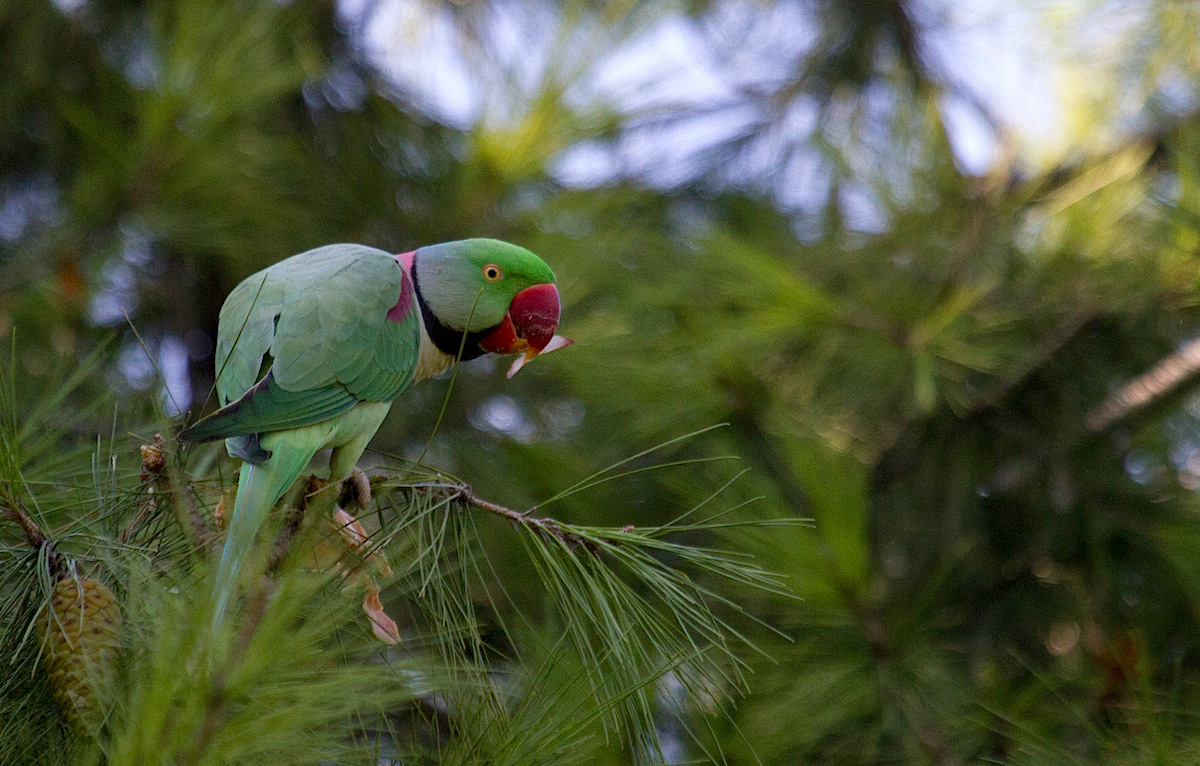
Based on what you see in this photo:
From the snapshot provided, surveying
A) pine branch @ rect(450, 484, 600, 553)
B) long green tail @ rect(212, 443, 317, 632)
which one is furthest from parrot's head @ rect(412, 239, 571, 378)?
pine branch @ rect(450, 484, 600, 553)

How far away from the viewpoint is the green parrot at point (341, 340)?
1.34 metres

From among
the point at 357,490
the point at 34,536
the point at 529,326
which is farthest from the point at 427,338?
the point at 34,536

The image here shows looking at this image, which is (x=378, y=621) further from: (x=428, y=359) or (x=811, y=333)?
(x=811, y=333)

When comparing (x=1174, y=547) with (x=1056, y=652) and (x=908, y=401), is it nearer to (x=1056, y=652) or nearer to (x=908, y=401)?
(x=1056, y=652)

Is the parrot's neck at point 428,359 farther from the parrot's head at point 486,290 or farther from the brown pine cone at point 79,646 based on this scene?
the brown pine cone at point 79,646

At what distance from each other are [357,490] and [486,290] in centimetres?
44

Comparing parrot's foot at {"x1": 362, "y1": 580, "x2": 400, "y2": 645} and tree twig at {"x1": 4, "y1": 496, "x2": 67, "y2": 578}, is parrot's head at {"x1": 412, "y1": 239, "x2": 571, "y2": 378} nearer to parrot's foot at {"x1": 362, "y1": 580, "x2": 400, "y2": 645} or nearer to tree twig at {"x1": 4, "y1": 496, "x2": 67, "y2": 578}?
parrot's foot at {"x1": 362, "y1": 580, "x2": 400, "y2": 645}

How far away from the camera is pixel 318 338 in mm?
1487

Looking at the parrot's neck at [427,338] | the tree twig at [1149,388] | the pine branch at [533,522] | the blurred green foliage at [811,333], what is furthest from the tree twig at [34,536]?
the tree twig at [1149,388]

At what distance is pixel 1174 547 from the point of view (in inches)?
93.1

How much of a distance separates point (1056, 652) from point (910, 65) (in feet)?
7.16

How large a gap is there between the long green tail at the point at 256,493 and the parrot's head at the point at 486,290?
374 mm

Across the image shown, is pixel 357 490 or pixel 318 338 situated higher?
pixel 318 338

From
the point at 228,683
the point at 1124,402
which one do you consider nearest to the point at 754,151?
the point at 1124,402
